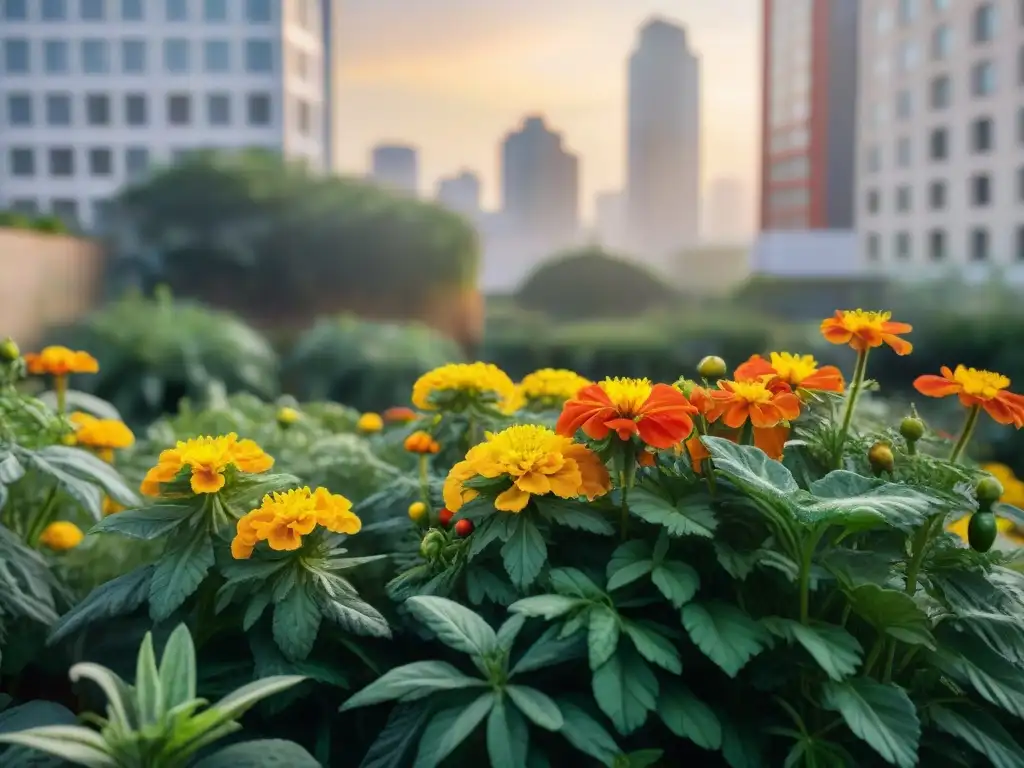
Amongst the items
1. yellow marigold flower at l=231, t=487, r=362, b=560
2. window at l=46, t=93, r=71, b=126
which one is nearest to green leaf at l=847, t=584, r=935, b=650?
yellow marigold flower at l=231, t=487, r=362, b=560

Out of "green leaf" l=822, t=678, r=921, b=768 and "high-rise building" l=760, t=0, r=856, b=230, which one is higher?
"high-rise building" l=760, t=0, r=856, b=230

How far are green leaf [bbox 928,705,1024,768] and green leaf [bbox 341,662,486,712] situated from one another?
17.7 inches

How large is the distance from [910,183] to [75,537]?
19.9 m

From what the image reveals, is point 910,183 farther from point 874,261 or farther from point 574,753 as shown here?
point 574,753

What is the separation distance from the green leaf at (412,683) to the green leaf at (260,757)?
0.21 ft

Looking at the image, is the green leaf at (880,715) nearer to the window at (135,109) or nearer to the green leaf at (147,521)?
the green leaf at (147,521)

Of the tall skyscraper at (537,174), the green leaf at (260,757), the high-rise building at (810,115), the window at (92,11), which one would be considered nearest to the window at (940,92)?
the high-rise building at (810,115)

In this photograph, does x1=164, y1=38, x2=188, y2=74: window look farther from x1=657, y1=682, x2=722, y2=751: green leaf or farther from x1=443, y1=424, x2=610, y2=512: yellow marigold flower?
x1=657, y1=682, x2=722, y2=751: green leaf

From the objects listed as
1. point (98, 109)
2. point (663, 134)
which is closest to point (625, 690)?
point (98, 109)

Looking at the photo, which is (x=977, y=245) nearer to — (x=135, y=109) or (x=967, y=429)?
(x=135, y=109)

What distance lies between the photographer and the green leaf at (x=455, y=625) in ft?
2.86

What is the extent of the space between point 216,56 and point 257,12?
1.34 meters

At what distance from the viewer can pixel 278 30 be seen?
70.1ft

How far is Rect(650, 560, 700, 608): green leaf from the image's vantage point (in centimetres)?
88
